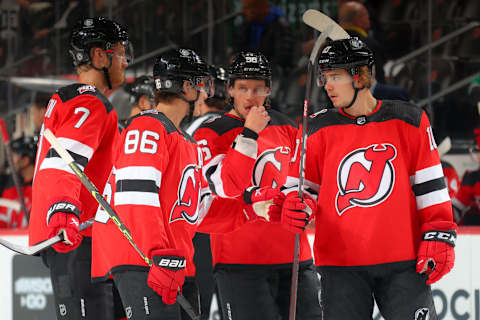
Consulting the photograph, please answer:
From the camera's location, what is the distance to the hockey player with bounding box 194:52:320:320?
3.04 m

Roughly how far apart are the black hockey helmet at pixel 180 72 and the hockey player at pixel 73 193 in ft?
1.04

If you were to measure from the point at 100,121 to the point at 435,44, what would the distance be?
3290 millimetres

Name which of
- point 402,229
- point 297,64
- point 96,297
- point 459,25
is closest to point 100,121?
point 96,297

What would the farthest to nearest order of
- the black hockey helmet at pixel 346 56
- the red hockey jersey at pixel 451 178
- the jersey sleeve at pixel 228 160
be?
the red hockey jersey at pixel 451 178
the jersey sleeve at pixel 228 160
the black hockey helmet at pixel 346 56

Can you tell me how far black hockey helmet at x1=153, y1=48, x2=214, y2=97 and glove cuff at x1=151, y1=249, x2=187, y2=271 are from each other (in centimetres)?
61

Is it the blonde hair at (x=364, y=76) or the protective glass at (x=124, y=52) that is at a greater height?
the protective glass at (x=124, y=52)

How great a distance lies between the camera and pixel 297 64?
5691 millimetres

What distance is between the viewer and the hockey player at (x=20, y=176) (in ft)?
17.7

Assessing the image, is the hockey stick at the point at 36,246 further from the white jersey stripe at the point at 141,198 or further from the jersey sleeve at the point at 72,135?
the white jersey stripe at the point at 141,198

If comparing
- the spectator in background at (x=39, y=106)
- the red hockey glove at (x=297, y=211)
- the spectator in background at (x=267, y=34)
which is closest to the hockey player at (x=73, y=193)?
the red hockey glove at (x=297, y=211)

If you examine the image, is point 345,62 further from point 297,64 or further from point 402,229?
point 297,64

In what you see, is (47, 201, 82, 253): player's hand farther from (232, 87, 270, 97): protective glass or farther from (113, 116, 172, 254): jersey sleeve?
(232, 87, 270, 97): protective glass

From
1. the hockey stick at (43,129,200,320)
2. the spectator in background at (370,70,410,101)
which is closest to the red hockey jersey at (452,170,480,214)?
the spectator in background at (370,70,410,101)

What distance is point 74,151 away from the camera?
2.80 metres
